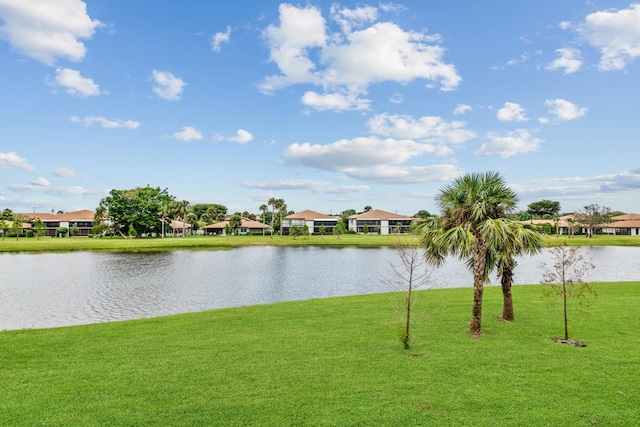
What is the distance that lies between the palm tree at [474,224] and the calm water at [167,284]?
596cm

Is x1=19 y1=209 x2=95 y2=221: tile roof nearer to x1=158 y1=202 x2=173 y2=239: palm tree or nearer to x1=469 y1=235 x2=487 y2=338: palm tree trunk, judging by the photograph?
x1=158 y1=202 x2=173 y2=239: palm tree

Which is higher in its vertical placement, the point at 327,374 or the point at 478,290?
the point at 478,290

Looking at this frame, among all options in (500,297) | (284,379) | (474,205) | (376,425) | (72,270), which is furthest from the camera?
(72,270)

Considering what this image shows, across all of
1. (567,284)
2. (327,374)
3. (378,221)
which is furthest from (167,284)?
(378,221)

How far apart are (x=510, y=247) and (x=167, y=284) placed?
25.6 meters

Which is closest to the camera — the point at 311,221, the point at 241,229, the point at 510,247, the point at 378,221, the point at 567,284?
the point at 510,247

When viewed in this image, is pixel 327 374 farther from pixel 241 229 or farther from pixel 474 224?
pixel 241 229

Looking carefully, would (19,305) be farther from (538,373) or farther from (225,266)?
(538,373)

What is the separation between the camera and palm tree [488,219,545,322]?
12.2 meters

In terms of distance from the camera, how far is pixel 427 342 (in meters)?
11.2

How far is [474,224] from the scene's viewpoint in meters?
12.4

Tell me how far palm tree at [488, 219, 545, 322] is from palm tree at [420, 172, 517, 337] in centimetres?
29

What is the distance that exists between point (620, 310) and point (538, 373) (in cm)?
924

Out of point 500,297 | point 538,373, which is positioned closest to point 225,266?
point 500,297
